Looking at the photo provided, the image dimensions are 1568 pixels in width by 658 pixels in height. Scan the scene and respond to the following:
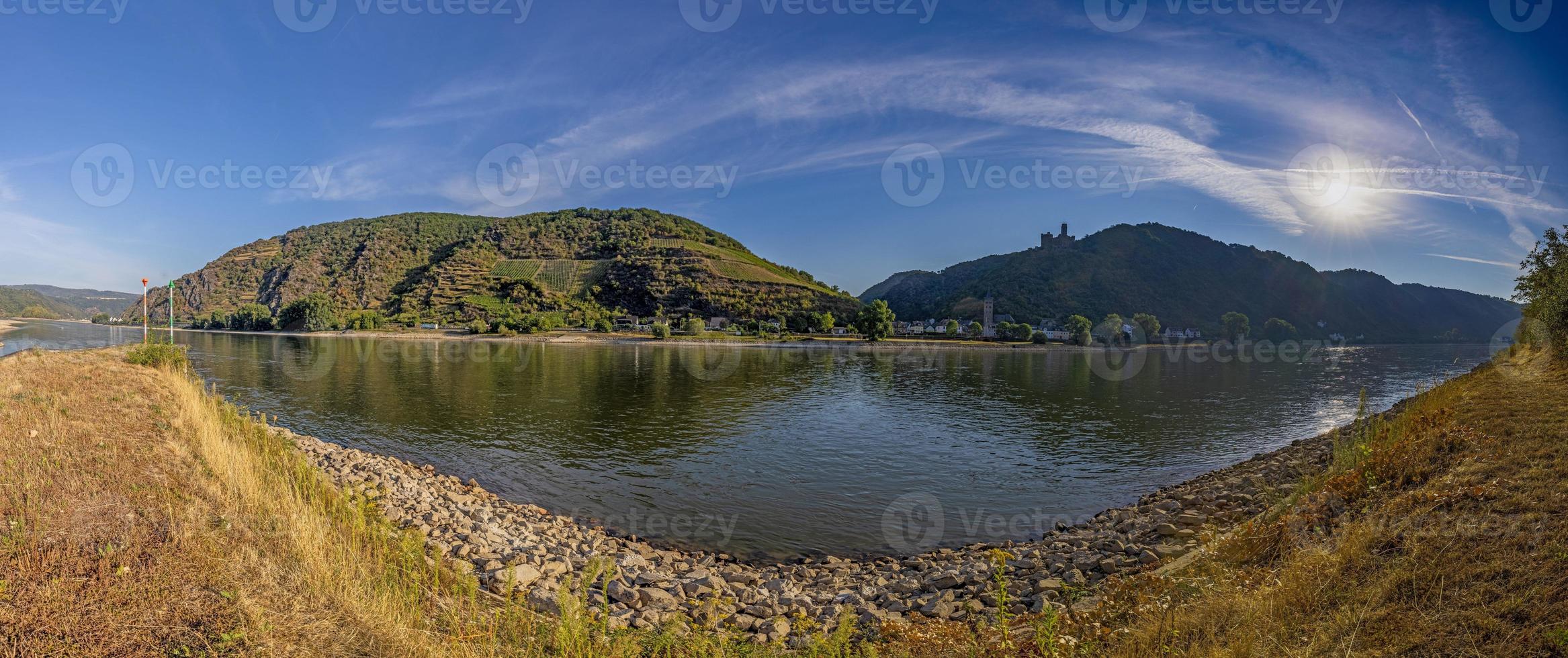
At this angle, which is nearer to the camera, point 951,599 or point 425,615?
point 425,615

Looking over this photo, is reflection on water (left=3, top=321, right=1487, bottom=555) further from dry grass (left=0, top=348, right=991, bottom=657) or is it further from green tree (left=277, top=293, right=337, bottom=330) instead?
green tree (left=277, top=293, right=337, bottom=330)

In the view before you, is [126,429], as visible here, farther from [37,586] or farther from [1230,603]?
[1230,603]

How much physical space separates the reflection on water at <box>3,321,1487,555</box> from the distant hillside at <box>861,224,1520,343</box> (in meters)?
102

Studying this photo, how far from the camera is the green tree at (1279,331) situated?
138m

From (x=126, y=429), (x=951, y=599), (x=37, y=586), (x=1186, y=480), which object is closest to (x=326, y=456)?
(x=126, y=429)

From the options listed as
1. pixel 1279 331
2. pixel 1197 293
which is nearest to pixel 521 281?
pixel 1197 293

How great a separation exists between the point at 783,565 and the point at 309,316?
6049 inches

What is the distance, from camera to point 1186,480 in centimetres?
1580

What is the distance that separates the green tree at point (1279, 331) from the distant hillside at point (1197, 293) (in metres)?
3.92

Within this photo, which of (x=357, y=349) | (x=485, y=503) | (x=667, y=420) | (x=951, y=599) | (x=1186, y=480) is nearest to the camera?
(x=951, y=599)

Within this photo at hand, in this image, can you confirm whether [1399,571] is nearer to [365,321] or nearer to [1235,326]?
[365,321]

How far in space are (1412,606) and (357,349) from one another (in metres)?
87.1

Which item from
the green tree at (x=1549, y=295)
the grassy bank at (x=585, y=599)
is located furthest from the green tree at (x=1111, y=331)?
the grassy bank at (x=585, y=599)

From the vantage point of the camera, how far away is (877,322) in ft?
356
